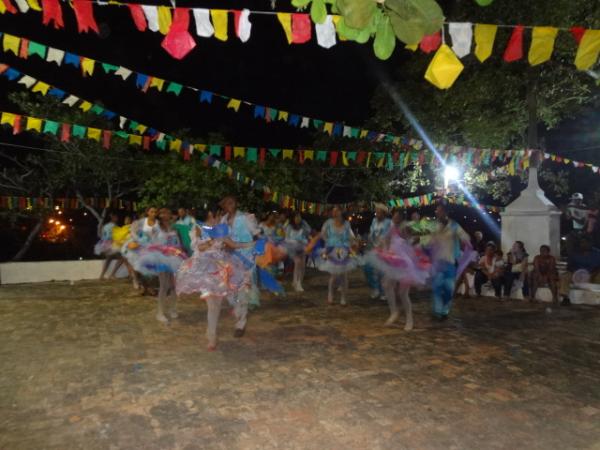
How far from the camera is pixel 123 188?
1738cm

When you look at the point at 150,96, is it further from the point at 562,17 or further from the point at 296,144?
the point at 562,17

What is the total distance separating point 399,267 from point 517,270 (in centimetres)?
395

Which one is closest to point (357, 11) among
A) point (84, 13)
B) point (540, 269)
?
point (84, 13)

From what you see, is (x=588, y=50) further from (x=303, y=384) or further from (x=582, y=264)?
(x=582, y=264)

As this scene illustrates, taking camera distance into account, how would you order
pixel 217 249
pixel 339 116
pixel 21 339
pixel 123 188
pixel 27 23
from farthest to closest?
pixel 339 116 → pixel 123 188 → pixel 27 23 → pixel 21 339 → pixel 217 249

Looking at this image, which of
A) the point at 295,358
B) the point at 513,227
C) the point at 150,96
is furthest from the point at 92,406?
the point at 150,96

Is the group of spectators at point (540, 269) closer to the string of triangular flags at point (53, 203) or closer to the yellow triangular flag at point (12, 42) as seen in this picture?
the yellow triangular flag at point (12, 42)

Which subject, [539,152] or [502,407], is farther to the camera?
[539,152]

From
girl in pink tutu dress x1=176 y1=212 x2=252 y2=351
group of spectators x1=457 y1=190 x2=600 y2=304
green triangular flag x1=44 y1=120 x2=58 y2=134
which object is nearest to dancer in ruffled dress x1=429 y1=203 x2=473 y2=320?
group of spectators x1=457 y1=190 x2=600 y2=304

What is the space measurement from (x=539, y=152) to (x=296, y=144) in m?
12.8

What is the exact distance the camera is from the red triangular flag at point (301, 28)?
19.1 feet

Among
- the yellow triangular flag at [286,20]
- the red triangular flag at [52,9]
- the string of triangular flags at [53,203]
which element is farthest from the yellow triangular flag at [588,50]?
the string of triangular flags at [53,203]

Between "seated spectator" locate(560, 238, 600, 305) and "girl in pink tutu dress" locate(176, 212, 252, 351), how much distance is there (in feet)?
20.6

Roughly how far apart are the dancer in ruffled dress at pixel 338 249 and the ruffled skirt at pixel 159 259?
262 cm
